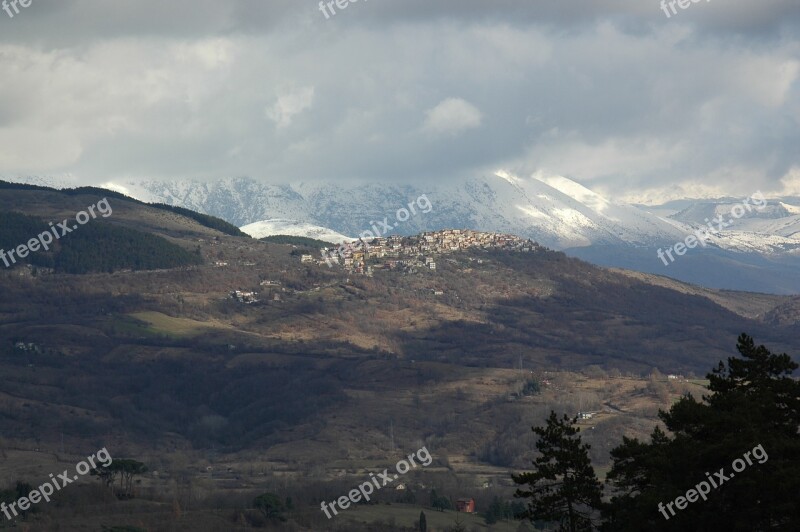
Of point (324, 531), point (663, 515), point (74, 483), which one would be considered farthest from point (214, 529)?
point (663, 515)

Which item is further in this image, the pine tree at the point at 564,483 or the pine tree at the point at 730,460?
the pine tree at the point at 564,483

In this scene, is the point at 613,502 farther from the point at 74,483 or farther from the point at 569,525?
the point at 74,483

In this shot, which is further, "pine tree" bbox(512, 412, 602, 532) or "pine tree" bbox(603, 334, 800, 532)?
"pine tree" bbox(512, 412, 602, 532)

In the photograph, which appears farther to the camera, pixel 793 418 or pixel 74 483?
pixel 74 483

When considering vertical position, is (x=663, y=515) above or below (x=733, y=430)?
below

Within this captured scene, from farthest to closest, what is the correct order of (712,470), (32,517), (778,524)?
(32,517) < (712,470) < (778,524)

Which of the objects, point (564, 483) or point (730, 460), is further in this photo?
point (564, 483)

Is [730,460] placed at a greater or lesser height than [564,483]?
greater

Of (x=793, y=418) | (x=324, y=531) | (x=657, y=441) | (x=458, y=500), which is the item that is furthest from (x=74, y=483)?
(x=793, y=418)

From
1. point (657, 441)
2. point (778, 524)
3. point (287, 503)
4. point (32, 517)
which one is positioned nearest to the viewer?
point (778, 524)

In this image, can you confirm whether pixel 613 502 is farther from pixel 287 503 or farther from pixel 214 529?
pixel 287 503
